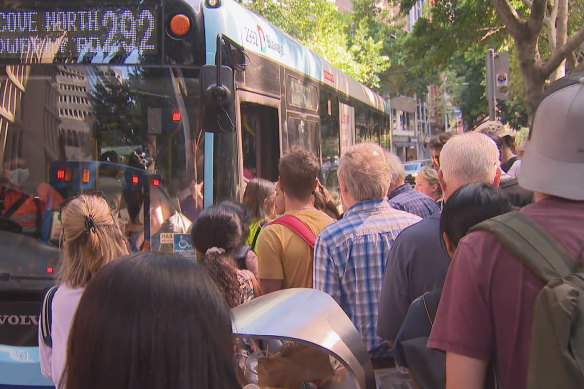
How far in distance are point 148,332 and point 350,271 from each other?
2264 mm

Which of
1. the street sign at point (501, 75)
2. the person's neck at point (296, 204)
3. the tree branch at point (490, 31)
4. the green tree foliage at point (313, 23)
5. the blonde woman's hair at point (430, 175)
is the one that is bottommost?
the person's neck at point (296, 204)

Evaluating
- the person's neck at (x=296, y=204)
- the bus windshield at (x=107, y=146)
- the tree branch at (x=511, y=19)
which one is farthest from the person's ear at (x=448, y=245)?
the tree branch at (x=511, y=19)

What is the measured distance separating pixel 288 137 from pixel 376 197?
345cm

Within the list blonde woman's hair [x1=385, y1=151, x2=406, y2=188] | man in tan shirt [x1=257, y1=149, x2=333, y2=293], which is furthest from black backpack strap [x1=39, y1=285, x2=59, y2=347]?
blonde woman's hair [x1=385, y1=151, x2=406, y2=188]

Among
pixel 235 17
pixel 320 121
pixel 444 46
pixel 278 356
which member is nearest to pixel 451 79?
pixel 444 46

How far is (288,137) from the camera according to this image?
23.1ft

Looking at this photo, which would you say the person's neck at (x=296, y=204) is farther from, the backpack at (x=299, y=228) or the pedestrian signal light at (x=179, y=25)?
the pedestrian signal light at (x=179, y=25)

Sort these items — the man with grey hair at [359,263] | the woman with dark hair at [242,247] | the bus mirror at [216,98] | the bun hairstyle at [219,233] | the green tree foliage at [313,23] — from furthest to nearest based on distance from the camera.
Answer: the green tree foliage at [313,23], the bus mirror at [216,98], the woman with dark hair at [242,247], the bun hairstyle at [219,233], the man with grey hair at [359,263]

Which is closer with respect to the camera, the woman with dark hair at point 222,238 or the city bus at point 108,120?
the woman with dark hair at point 222,238

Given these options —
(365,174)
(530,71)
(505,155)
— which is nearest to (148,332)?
(365,174)

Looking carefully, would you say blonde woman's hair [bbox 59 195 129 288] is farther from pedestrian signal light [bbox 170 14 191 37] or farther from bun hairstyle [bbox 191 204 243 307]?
pedestrian signal light [bbox 170 14 191 37]

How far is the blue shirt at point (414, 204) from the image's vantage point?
17.9 ft

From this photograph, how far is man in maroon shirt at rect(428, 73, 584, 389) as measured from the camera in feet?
5.81

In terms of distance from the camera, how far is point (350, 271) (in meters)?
3.52
